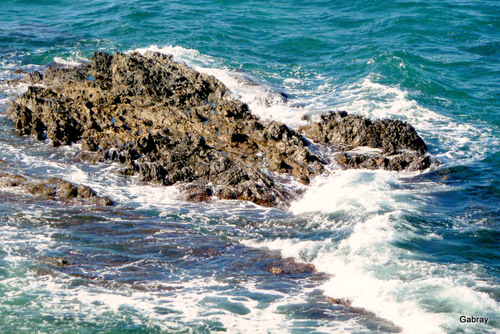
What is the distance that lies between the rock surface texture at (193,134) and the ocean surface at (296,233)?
77 centimetres

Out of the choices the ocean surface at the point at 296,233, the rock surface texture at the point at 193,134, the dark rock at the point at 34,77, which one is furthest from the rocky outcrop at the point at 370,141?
the dark rock at the point at 34,77

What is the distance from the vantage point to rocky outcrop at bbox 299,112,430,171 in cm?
2348

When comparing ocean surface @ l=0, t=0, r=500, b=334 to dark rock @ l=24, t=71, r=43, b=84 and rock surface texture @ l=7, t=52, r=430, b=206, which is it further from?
dark rock @ l=24, t=71, r=43, b=84

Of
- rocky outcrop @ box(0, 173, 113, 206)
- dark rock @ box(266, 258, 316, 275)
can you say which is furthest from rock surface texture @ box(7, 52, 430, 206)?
dark rock @ box(266, 258, 316, 275)

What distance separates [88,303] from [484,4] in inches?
1621

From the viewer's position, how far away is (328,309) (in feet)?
48.7

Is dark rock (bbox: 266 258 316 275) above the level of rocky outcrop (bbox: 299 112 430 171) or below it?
below

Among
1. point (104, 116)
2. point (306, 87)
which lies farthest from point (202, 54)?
point (104, 116)

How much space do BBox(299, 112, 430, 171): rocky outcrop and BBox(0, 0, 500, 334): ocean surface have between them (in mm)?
714

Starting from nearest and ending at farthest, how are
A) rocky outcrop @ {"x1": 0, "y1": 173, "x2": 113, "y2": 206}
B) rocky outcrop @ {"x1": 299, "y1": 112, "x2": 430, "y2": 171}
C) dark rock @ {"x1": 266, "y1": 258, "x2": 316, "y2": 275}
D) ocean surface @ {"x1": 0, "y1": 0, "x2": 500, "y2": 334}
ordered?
1. ocean surface @ {"x1": 0, "y1": 0, "x2": 500, "y2": 334}
2. dark rock @ {"x1": 266, "y1": 258, "x2": 316, "y2": 275}
3. rocky outcrop @ {"x1": 0, "y1": 173, "x2": 113, "y2": 206}
4. rocky outcrop @ {"x1": 299, "y1": 112, "x2": 430, "y2": 171}

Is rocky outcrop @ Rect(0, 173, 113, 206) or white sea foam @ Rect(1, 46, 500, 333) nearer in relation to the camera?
white sea foam @ Rect(1, 46, 500, 333)

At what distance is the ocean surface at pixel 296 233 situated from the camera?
14.6 metres

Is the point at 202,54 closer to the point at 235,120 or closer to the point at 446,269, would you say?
the point at 235,120

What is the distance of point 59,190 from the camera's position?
808 inches
